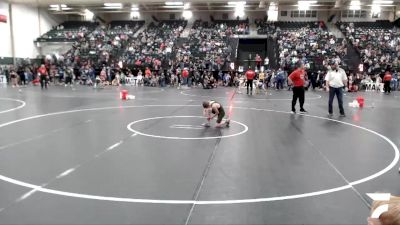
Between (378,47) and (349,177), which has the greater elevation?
(378,47)

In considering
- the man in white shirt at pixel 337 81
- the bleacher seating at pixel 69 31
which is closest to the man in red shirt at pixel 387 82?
the man in white shirt at pixel 337 81

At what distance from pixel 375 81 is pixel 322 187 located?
25.5 m

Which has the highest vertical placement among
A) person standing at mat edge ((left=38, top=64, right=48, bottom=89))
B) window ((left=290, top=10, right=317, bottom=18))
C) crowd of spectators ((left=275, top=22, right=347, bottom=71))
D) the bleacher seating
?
window ((left=290, top=10, right=317, bottom=18))

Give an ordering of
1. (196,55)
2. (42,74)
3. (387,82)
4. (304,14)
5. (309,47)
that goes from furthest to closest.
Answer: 1. (304,14)
2. (196,55)
3. (309,47)
4. (387,82)
5. (42,74)

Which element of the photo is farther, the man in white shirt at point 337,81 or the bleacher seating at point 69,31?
the bleacher seating at point 69,31

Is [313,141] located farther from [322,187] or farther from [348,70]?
[348,70]

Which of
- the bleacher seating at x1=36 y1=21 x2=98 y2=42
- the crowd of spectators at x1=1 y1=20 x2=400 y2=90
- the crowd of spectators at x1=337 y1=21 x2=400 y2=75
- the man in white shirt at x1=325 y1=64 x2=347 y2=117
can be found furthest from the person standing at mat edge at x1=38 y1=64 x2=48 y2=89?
the crowd of spectators at x1=337 y1=21 x2=400 y2=75

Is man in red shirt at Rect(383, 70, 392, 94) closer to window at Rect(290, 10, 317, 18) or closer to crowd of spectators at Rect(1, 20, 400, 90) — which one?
crowd of spectators at Rect(1, 20, 400, 90)

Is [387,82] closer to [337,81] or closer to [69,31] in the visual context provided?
[337,81]

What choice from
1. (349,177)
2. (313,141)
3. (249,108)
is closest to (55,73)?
(249,108)

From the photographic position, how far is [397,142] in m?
8.12

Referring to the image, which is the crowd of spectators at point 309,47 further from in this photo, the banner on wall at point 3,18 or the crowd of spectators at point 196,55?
the banner on wall at point 3,18

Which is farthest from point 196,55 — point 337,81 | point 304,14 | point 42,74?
point 337,81

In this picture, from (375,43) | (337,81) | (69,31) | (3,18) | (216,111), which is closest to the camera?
(216,111)
